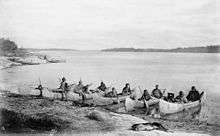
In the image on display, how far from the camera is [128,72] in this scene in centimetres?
646

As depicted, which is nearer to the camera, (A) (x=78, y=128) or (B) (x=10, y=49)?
(A) (x=78, y=128)

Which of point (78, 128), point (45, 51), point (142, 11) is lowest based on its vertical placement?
point (78, 128)

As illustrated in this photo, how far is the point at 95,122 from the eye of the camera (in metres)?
6.05

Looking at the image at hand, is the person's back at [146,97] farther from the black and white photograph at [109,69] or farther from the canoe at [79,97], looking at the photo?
the canoe at [79,97]

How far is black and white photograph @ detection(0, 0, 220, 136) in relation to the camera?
6.12m

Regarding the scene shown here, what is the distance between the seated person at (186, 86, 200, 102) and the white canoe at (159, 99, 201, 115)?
66mm

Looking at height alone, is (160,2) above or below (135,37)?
above

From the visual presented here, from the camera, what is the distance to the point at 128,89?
21.2 feet

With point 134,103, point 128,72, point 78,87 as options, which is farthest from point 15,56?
point 134,103

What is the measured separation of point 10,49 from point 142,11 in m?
2.01

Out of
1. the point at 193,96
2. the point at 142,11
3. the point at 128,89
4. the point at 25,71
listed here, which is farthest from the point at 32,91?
the point at 193,96

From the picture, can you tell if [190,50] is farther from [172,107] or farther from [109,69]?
[109,69]

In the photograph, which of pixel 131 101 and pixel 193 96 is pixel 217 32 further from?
pixel 131 101

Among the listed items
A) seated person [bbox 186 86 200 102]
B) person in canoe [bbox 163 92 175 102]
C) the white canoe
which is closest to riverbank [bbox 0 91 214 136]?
the white canoe
